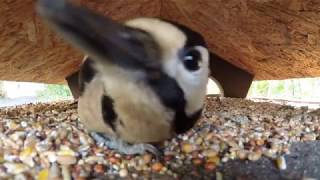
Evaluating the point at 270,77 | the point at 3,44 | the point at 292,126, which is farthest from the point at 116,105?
the point at 270,77

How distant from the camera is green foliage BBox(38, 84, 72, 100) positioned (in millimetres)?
3423

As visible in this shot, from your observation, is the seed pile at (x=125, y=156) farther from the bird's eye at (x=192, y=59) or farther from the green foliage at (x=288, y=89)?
the green foliage at (x=288, y=89)

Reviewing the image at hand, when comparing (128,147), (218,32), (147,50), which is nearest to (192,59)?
(147,50)

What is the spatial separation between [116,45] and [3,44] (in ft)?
4.91

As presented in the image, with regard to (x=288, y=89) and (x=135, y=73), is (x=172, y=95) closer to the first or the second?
(x=135, y=73)

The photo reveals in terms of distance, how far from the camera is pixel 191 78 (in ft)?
2.77

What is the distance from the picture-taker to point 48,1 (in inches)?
23.4

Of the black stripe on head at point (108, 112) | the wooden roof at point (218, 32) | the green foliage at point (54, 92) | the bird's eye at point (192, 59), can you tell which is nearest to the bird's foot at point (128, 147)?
the black stripe on head at point (108, 112)

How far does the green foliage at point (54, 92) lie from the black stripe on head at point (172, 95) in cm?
262

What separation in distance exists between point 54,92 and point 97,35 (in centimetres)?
301

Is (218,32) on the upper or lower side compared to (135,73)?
lower

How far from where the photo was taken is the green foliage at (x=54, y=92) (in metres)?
3.42

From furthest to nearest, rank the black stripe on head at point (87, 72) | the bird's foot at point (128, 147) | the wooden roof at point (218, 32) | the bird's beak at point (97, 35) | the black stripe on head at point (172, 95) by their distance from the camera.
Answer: the wooden roof at point (218, 32) < the bird's foot at point (128, 147) < the black stripe on head at point (87, 72) < the black stripe on head at point (172, 95) < the bird's beak at point (97, 35)

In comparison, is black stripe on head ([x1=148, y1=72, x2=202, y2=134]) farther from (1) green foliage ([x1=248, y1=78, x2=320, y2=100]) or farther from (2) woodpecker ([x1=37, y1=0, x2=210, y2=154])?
(1) green foliage ([x1=248, y1=78, x2=320, y2=100])
